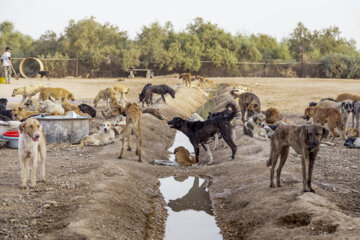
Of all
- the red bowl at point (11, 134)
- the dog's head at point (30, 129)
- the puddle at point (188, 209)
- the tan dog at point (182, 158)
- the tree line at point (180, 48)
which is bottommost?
the puddle at point (188, 209)

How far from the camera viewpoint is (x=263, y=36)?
5859cm

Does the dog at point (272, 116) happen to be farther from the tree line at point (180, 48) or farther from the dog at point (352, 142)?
the tree line at point (180, 48)

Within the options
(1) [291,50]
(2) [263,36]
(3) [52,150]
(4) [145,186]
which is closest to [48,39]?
(2) [263,36]

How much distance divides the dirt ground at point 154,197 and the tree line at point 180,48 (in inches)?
1452

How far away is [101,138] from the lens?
1254 cm

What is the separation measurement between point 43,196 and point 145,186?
2.29 m

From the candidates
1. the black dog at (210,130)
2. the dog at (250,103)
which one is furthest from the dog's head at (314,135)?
the dog at (250,103)

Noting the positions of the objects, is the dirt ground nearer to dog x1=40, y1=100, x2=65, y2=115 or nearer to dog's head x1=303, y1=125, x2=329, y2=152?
dog's head x1=303, y1=125, x2=329, y2=152

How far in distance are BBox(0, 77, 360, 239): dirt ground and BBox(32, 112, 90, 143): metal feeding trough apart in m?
0.34

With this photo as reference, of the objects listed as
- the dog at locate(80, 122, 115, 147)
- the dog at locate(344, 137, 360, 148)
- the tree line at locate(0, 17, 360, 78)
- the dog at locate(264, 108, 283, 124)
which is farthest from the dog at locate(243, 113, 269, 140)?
the tree line at locate(0, 17, 360, 78)

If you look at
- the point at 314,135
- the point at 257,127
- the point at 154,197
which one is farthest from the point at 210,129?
the point at 314,135

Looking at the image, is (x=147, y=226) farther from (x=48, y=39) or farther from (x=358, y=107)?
(x=48, y=39)

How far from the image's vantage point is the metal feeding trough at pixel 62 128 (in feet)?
40.7

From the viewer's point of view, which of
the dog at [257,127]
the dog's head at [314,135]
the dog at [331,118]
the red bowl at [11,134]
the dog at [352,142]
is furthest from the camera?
the dog at [257,127]
